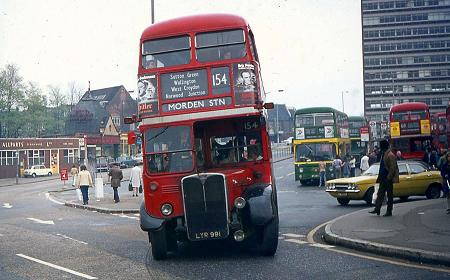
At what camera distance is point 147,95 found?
33.5 feet

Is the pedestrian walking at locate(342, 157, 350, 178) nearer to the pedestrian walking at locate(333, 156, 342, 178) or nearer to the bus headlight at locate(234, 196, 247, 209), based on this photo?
the pedestrian walking at locate(333, 156, 342, 178)

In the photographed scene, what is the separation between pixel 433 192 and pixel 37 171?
5402 centimetres

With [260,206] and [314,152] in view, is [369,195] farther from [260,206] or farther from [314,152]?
[314,152]

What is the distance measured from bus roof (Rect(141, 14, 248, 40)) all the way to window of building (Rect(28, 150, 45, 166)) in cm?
6011

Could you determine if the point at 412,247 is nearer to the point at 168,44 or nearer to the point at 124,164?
the point at 168,44

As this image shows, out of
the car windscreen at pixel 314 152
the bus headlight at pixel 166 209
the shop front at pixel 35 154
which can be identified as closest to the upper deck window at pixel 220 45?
the bus headlight at pixel 166 209

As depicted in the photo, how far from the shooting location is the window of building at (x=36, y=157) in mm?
66556

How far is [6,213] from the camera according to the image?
72.2 ft

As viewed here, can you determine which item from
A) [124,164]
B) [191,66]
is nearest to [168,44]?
[191,66]

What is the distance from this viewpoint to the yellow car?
59.5ft

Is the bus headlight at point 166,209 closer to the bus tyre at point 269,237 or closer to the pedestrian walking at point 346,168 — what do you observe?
the bus tyre at point 269,237

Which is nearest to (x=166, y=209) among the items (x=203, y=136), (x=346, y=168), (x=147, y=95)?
(x=203, y=136)

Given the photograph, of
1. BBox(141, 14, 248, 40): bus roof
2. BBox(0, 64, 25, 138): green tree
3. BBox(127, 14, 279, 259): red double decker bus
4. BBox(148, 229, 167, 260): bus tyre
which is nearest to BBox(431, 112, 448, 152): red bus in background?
BBox(127, 14, 279, 259): red double decker bus

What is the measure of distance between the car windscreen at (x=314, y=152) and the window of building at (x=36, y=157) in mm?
45954
